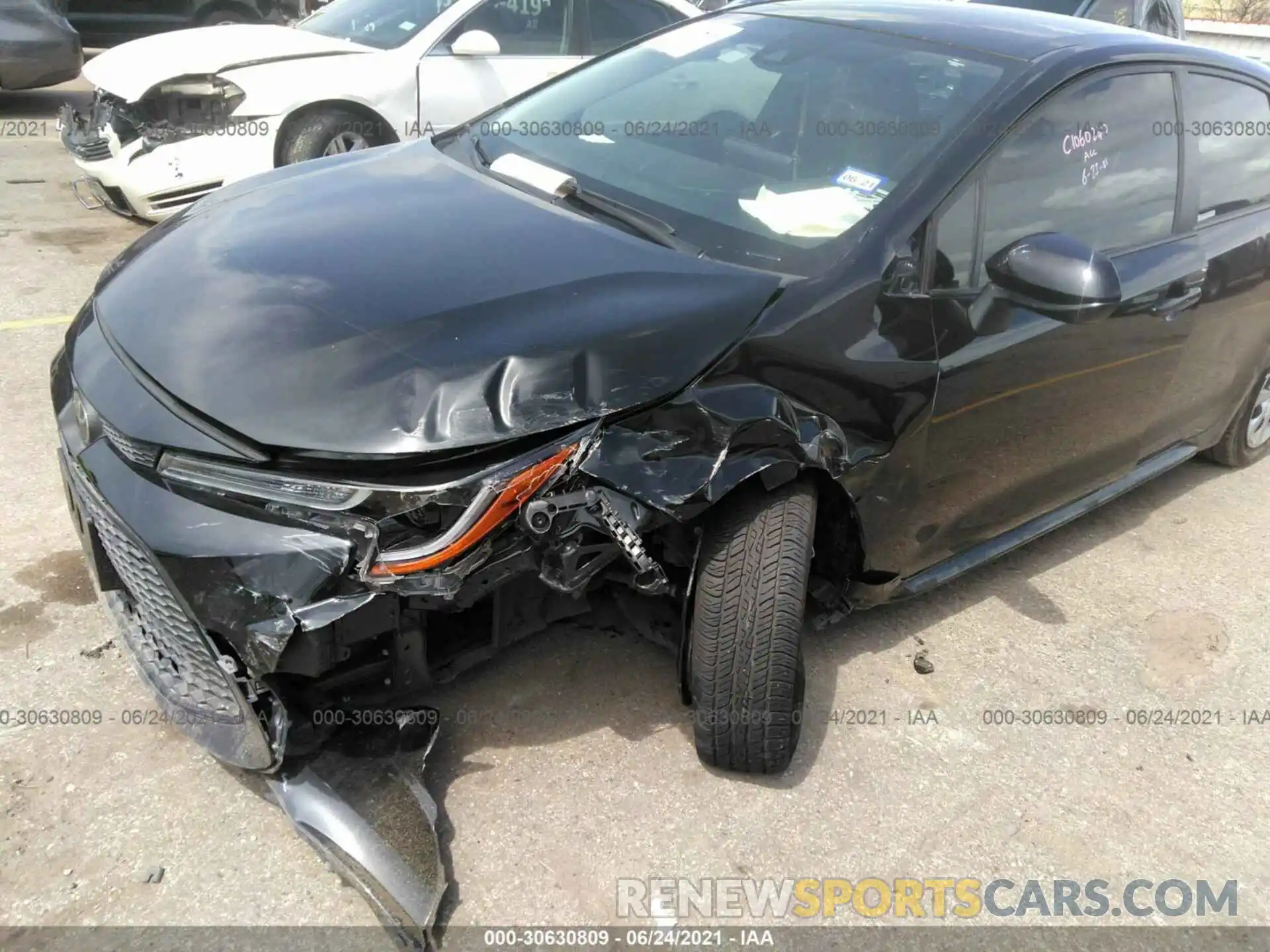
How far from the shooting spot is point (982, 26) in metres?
3.09

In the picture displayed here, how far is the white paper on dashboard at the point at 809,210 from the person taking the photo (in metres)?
2.59

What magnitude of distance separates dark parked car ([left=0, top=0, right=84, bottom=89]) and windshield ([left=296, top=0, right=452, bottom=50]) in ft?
10.7

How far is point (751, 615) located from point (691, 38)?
209 cm

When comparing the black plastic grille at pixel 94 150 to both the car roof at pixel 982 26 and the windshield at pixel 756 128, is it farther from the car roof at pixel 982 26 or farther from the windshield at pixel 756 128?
the car roof at pixel 982 26

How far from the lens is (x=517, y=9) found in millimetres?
6371

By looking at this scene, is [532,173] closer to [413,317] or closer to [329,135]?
[413,317]

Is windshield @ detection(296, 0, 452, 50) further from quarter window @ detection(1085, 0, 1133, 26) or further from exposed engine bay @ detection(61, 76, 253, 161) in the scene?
quarter window @ detection(1085, 0, 1133, 26)

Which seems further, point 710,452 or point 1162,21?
point 1162,21

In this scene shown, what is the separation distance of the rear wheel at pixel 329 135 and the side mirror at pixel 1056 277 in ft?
12.9

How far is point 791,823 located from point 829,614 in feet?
2.14

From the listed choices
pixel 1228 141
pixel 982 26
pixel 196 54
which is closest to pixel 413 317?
pixel 982 26

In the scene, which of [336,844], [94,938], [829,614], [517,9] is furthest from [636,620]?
[517,9]

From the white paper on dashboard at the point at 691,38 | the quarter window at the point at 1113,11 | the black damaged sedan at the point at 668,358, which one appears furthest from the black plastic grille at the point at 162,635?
the quarter window at the point at 1113,11

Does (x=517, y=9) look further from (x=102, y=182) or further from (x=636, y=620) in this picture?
(x=636, y=620)
